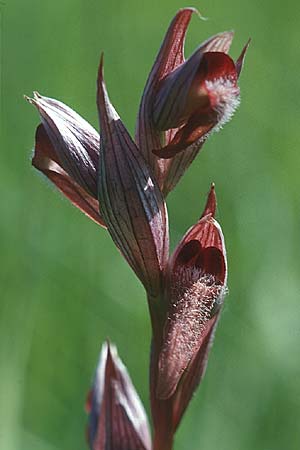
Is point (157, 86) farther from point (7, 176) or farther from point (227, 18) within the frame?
point (227, 18)

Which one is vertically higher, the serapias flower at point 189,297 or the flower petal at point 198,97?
the flower petal at point 198,97

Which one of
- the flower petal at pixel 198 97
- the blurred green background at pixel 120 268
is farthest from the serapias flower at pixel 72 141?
the blurred green background at pixel 120 268

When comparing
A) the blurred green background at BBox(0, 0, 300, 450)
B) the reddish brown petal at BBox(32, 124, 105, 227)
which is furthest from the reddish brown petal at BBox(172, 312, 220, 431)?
the blurred green background at BBox(0, 0, 300, 450)

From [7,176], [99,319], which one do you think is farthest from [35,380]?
[7,176]

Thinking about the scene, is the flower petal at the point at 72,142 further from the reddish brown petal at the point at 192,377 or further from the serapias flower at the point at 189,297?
the reddish brown petal at the point at 192,377

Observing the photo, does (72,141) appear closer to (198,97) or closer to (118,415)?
(198,97)

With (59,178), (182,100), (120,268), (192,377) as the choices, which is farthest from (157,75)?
(120,268)
